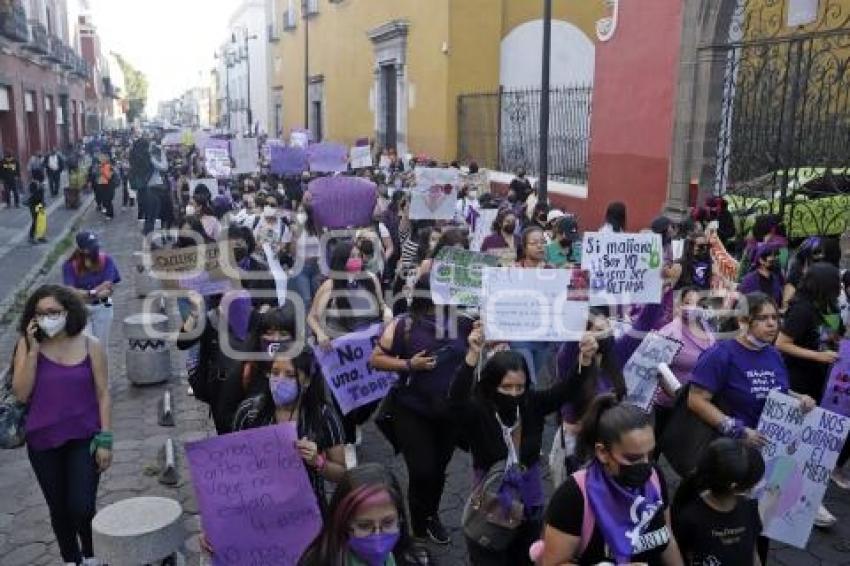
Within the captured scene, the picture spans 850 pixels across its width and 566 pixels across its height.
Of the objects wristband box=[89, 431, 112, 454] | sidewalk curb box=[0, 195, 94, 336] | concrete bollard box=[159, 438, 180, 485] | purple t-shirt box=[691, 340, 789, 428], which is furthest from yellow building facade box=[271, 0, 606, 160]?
wristband box=[89, 431, 112, 454]

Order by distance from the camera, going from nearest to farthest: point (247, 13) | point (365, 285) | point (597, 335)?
point (597, 335)
point (365, 285)
point (247, 13)

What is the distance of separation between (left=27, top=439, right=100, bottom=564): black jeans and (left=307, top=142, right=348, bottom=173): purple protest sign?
13468 millimetres

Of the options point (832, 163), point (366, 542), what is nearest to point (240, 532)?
point (366, 542)

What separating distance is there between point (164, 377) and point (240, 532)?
5.27 m

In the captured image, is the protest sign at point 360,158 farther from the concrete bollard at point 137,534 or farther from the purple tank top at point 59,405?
the concrete bollard at point 137,534

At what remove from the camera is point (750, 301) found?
13.5 feet

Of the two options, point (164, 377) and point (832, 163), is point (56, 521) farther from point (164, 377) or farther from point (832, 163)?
point (832, 163)

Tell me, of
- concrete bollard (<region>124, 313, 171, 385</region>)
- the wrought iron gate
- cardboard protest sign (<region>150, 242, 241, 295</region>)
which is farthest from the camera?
the wrought iron gate

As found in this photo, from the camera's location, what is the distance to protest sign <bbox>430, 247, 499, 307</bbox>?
18.3 ft

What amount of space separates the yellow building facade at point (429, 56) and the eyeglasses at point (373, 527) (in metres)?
19.3

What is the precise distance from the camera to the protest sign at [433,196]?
1130 centimetres

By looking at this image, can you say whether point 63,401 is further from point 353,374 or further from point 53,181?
point 53,181

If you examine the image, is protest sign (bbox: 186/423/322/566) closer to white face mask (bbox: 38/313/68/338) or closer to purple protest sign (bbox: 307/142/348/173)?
white face mask (bbox: 38/313/68/338)

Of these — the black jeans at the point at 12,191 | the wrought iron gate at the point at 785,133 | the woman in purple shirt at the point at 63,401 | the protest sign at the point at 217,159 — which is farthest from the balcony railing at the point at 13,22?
the woman in purple shirt at the point at 63,401
